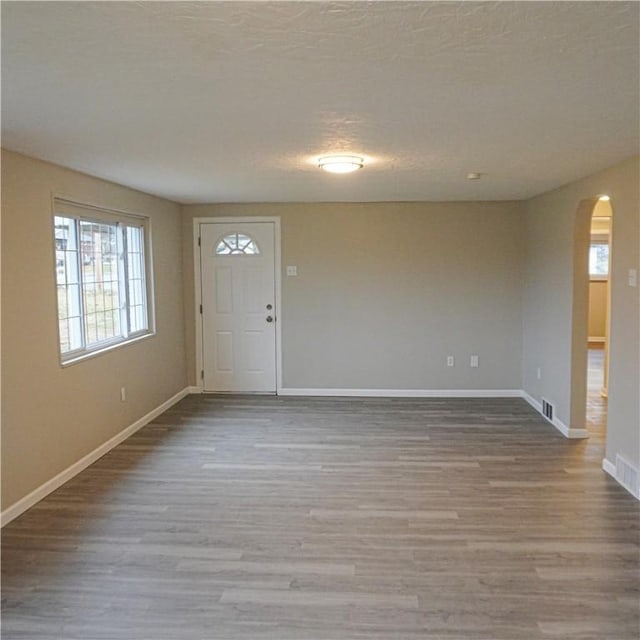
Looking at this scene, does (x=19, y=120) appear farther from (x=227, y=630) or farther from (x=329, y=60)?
(x=227, y=630)

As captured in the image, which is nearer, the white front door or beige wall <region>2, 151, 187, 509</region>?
beige wall <region>2, 151, 187, 509</region>

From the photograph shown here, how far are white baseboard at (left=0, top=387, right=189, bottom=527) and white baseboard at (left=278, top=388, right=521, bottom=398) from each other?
167 cm

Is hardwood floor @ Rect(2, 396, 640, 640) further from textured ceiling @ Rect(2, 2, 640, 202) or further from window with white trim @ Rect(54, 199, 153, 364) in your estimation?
textured ceiling @ Rect(2, 2, 640, 202)

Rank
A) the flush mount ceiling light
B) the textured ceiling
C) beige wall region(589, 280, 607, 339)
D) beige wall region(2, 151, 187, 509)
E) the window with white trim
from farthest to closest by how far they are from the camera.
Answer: beige wall region(589, 280, 607, 339)
the window with white trim
the flush mount ceiling light
beige wall region(2, 151, 187, 509)
the textured ceiling

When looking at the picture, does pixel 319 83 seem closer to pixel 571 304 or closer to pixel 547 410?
pixel 571 304

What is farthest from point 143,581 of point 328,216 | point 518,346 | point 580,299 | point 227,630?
point 518,346

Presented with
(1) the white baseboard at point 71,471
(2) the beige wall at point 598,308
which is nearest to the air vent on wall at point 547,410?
(1) the white baseboard at point 71,471

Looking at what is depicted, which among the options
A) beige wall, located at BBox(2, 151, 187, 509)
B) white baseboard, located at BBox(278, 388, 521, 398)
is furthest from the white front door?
beige wall, located at BBox(2, 151, 187, 509)

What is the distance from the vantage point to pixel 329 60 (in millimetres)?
1907

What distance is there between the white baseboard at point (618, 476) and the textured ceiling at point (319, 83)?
6.83 feet

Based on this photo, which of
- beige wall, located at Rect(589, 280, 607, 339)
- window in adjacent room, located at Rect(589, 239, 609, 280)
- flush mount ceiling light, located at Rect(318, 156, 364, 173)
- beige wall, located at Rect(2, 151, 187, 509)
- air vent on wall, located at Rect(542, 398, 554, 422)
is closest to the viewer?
beige wall, located at Rect(2, 151, 187, 509)

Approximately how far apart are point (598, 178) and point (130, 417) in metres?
4.42

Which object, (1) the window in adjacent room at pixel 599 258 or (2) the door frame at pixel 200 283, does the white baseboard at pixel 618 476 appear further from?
(1) the window in adjacent room at pixel 599 258

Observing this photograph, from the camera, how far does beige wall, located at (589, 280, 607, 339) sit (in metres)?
Result: 9.78
